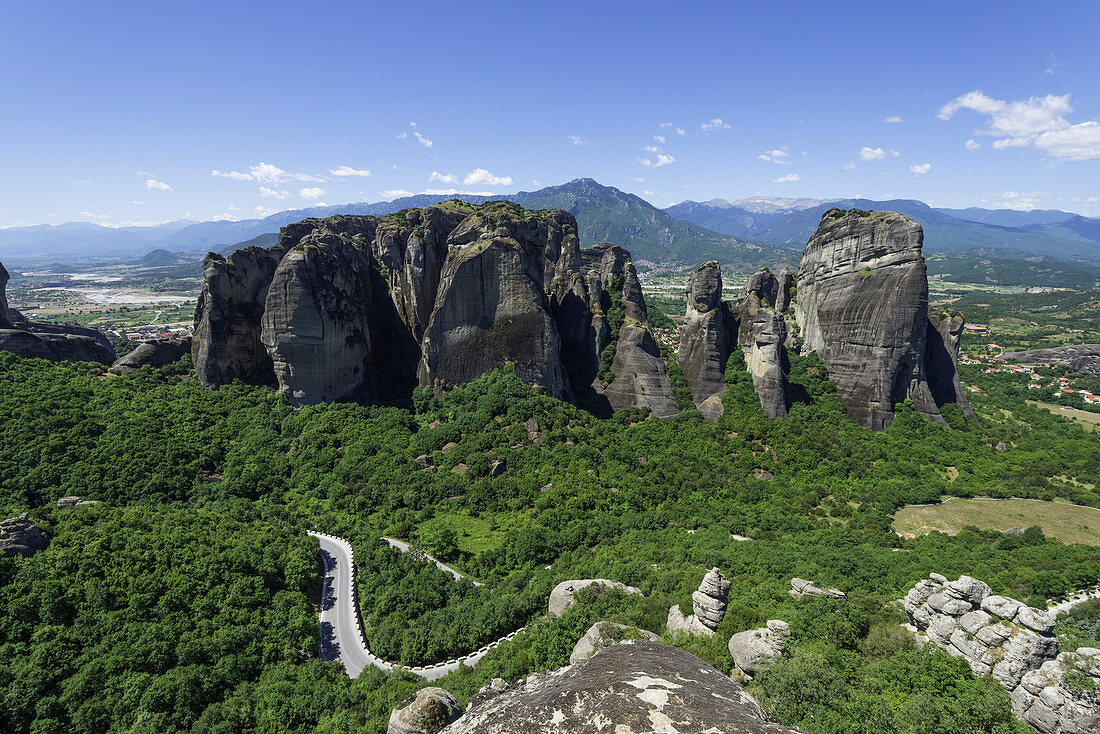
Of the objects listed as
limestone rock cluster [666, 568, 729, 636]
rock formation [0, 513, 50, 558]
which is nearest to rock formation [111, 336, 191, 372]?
rock formation [0, 513, 50, 558]

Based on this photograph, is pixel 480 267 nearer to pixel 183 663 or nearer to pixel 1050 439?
pixel 183 663

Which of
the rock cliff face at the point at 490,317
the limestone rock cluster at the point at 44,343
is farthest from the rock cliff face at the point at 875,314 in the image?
the limestone rock cluster at the point at 44,343

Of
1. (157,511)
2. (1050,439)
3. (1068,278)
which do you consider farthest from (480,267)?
(1068,278)

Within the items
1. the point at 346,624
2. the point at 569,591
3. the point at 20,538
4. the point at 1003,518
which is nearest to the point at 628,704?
the point at 569,591

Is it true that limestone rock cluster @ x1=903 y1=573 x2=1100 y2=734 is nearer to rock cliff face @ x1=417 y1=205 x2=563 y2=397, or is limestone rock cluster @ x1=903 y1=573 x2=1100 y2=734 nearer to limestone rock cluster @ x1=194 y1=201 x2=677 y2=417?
limestone rock cluster @ x1=194 y1=201 x2=677 y2=417

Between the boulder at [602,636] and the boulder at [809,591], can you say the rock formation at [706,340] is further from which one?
the boulder at [602,636]

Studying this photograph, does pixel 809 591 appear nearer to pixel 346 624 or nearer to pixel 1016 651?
pixel 1016 651
